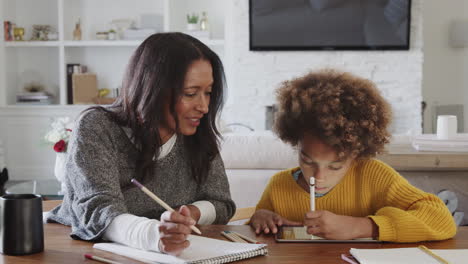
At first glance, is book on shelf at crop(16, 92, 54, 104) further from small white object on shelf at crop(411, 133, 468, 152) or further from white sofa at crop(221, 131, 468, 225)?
small white object on shelf at crop(411, 133, 468, 152)

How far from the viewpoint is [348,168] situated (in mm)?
1504

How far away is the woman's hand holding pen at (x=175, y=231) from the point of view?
3.69ft

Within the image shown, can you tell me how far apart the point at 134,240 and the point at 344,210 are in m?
0.55

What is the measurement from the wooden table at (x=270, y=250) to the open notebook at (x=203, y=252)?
0.5 inches

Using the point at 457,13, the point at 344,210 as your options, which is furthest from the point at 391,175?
the point at 457,13

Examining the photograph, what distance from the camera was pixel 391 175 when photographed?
150 cm

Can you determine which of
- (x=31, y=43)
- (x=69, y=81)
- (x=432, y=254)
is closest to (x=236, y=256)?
(x=432, y=254)

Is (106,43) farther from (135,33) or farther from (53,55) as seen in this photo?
(53,55)

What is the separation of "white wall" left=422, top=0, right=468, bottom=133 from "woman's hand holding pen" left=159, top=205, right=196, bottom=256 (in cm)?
526

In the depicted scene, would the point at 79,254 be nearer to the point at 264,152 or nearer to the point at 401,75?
the point at 264,152

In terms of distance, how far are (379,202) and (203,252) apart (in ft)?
1.73

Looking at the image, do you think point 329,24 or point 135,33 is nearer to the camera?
point 329,24

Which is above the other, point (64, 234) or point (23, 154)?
point (64, 234)

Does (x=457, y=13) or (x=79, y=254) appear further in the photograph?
(x=457, y=13)
